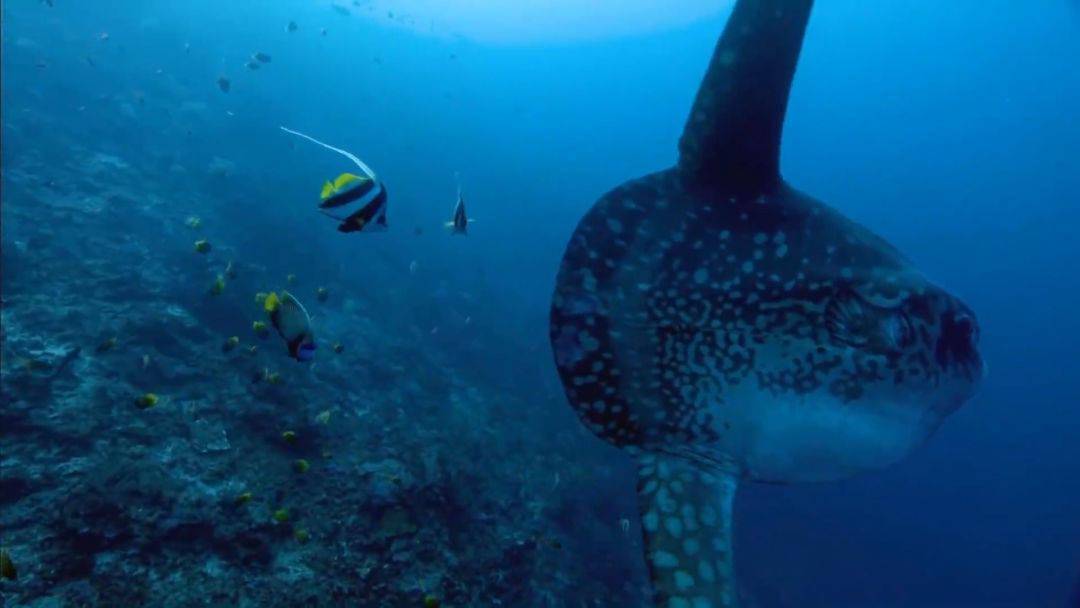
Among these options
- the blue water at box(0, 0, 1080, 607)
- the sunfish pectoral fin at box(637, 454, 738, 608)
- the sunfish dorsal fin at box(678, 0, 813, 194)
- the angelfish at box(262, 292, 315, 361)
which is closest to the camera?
the sunfish pectoral fin at box(637, 454, 738, 608)

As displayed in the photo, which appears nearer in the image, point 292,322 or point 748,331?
point 748,331

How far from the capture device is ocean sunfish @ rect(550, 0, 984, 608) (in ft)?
7.97

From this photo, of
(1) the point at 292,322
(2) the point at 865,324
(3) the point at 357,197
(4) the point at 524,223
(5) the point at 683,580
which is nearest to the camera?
(5) the point at 683,580

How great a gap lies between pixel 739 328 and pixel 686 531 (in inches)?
36.5

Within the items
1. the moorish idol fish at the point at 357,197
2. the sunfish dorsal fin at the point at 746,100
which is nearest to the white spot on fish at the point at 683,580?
the sunfish dorsal fin at the point at 746,100

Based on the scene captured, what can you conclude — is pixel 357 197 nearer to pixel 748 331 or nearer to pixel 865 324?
pixel 748 331

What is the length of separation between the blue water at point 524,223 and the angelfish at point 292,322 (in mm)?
2896

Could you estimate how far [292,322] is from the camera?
507cm

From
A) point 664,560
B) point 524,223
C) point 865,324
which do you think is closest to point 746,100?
point 865,324

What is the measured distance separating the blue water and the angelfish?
9.50ft

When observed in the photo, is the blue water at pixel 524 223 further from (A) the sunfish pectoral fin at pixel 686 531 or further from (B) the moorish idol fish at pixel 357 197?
(A) the sunfish pectoral fin at pixel 686 531

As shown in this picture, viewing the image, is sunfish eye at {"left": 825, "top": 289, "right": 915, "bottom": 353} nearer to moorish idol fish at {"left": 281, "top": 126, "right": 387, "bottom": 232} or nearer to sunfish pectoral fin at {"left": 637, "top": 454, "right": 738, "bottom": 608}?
sunfish pectoral fin at {"left": 637, "top": 454, "right": 738, "bottom": 608}

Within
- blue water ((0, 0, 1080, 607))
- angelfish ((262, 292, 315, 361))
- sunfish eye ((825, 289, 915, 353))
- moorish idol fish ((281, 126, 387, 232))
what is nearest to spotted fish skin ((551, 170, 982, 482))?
sunfish eye ((825, 289, 915, 353))

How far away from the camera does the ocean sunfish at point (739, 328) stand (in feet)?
7.97
